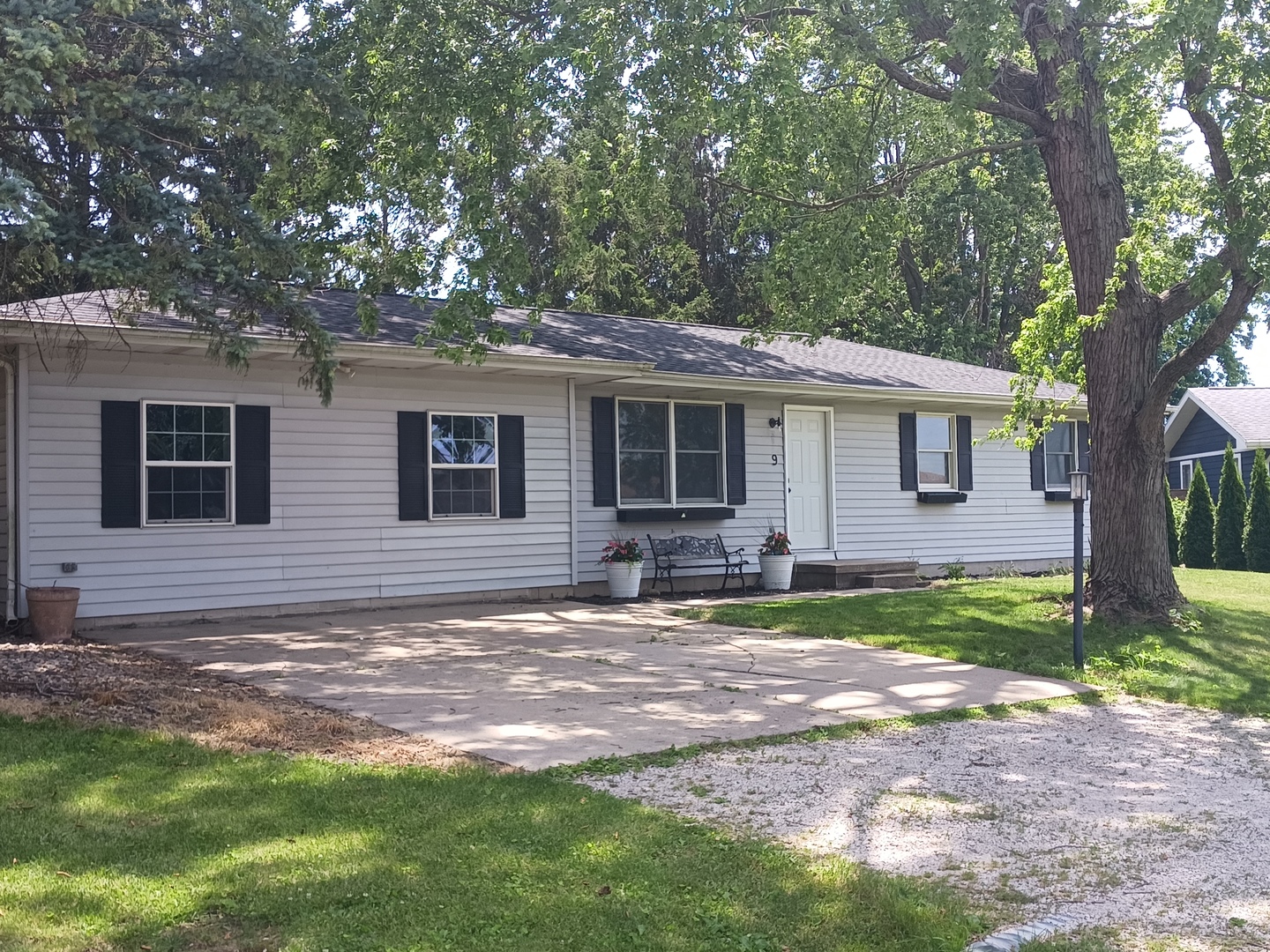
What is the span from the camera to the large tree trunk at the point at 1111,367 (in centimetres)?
1034

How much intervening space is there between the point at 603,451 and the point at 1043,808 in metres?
9.60

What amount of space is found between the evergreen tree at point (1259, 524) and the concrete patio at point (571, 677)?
1422 centimetres

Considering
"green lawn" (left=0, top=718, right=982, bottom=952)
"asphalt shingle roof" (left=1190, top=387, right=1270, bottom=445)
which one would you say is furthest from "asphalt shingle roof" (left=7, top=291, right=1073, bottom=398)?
"asphalt shingle roof" (left=1190, top=387, right=1270, bottom=445)

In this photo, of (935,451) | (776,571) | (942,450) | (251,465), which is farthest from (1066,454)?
(251,465)

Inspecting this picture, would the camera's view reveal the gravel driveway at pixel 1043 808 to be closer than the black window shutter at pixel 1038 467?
Yes

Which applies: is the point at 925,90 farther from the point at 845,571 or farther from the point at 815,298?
the point at 845,571

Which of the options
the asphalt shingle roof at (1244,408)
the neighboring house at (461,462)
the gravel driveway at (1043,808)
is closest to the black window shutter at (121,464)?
the neighboring house at (461,462)

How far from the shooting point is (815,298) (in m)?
12.6

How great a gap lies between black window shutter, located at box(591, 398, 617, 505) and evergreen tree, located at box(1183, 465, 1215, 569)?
45.6 ft

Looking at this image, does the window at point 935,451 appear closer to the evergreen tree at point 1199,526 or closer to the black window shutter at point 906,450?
the black window shutter at point 906,450

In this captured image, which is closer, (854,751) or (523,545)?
(854,751)

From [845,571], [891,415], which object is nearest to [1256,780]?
[845,571]

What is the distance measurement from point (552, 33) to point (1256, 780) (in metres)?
8.56

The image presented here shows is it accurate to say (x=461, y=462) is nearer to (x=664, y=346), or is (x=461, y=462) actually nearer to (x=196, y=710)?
(x=664, y=346)
